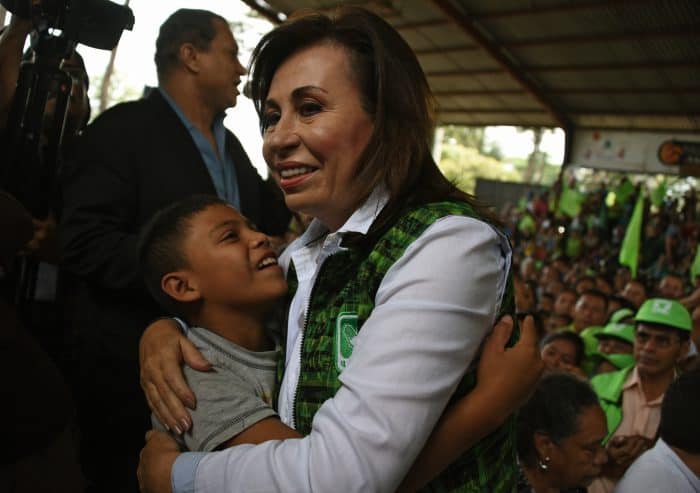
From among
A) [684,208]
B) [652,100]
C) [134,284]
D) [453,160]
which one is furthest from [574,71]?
[453,160]

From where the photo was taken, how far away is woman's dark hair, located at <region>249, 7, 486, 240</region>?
3.54ft

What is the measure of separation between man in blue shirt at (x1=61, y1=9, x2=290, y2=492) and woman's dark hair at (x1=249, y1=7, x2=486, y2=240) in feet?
2.72

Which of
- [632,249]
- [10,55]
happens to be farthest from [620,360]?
[632,249]

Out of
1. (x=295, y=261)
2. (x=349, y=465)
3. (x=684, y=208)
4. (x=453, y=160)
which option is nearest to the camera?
(x=349, y=465)

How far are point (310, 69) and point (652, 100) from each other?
40.6 ft

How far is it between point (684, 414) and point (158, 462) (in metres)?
1.65

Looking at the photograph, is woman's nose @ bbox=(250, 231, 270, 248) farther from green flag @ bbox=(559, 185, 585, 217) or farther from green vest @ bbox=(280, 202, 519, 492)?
green flag @ bbox=(559, 185, 585, 217)

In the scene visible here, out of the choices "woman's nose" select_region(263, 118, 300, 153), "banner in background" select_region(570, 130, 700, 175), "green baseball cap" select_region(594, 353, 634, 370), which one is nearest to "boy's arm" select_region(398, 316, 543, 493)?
"woman's nose" select_region(263, 118, 300, 153)

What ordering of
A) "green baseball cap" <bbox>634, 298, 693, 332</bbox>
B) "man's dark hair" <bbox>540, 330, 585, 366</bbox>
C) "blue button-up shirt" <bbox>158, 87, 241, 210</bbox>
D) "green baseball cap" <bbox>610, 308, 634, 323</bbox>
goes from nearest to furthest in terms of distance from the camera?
"blue button-up shirt" <bbox>158, 87, 241, 210</bbox> < "green baseball cap" <bbox>634, 298, 693, 332</bbox> < "man's dark hair" <bbox>540, 330, 585, 366</bbox> < "green baseball cap" <bbox>610, 308, 634, 323</bbox>

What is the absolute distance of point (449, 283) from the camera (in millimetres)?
858

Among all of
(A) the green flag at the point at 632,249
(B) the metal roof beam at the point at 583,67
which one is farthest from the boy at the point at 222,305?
(A) the green flag at the point at 632,249

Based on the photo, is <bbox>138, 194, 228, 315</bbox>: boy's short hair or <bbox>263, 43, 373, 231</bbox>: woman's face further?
<bbox>138, 194, 228, 315</bbox>: boy's short hair

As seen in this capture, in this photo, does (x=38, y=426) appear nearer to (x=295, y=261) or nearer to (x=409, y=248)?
(x=295, y=261)

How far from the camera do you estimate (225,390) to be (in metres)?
1.06
